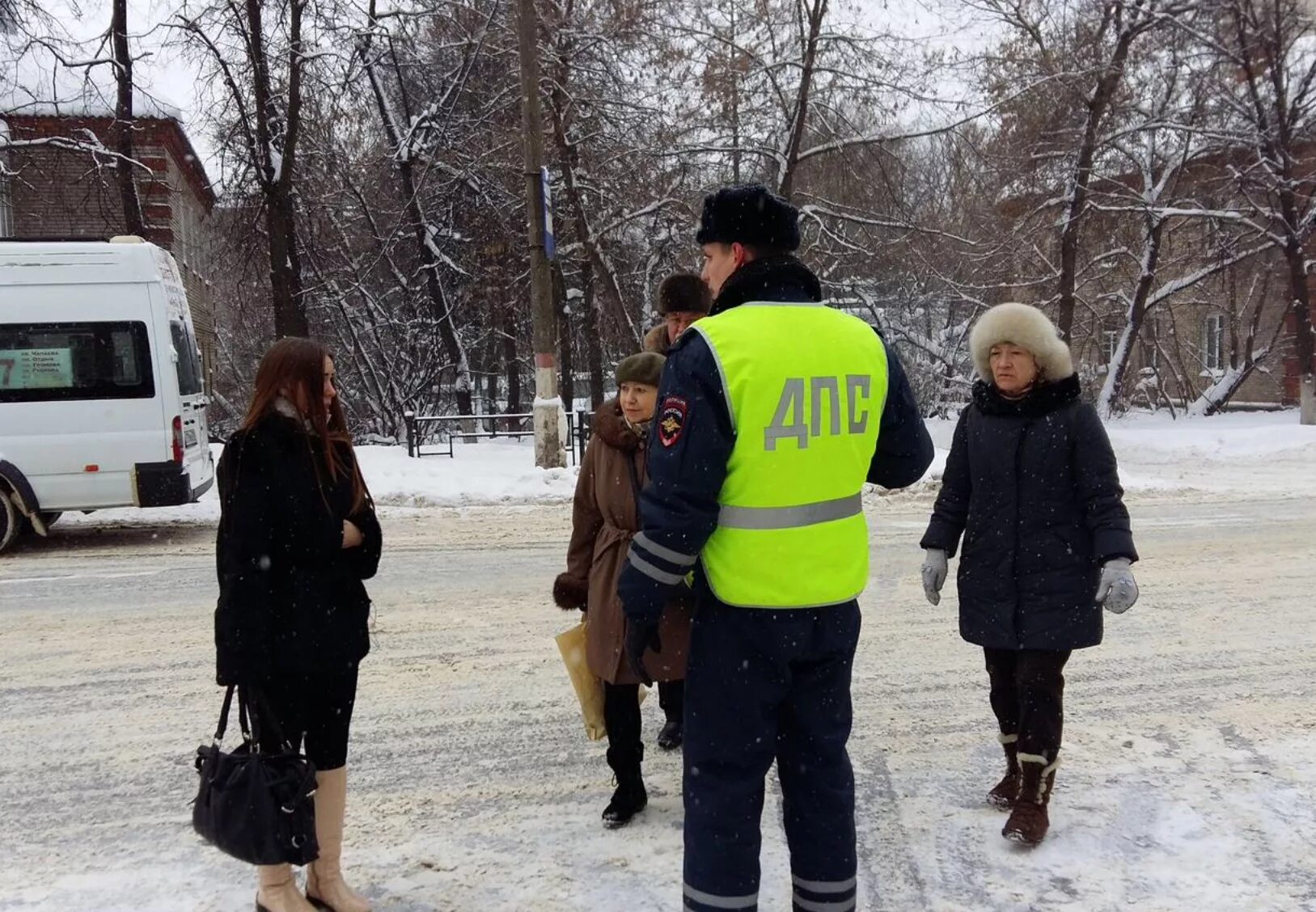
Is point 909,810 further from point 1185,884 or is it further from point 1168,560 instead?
point 1168,560

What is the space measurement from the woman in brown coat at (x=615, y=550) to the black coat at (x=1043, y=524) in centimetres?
122

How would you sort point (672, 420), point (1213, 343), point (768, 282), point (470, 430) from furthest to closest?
point (1213, 343)
point (470, 430)
point (768, 282)
point (672, 420)

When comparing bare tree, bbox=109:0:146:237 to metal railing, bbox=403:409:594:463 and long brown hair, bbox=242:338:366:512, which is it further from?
long brown hair, bbox=242:338:366:512

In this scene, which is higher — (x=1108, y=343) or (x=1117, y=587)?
(x=1108, y=343)

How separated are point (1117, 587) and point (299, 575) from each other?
2536mm

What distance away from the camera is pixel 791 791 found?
8.40ft

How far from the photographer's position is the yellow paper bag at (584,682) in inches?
141

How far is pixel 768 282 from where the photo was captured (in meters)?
2.48

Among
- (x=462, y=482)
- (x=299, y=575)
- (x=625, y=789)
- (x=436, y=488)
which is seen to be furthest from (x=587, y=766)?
(x=462, y=482)

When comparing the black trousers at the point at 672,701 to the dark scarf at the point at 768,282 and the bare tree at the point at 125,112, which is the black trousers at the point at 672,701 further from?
the bare tree at the point at 125,112

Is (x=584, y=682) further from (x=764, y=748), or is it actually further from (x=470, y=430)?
(x=470, y=430)

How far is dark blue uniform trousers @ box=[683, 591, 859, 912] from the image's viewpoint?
7.96 ft

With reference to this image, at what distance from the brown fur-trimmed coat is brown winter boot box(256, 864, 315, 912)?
1150 millimetres

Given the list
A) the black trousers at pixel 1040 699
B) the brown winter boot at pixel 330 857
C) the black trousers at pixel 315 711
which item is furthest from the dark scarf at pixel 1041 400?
the brown winter boot at pixel 330 857
